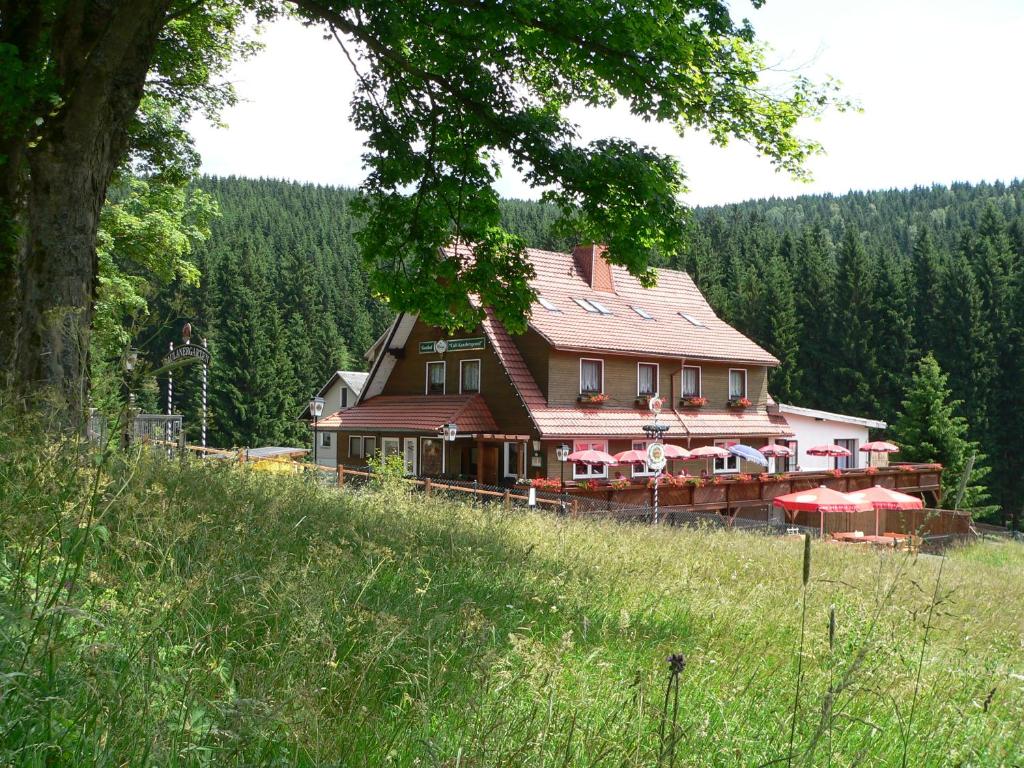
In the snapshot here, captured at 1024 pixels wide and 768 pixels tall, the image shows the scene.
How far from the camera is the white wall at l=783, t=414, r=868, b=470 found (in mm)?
46312

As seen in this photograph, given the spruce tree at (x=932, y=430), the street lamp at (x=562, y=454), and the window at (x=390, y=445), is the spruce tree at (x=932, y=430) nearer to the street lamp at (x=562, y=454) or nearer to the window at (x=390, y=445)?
the street lamp at (x=562, y=454)

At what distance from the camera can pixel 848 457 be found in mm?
49938

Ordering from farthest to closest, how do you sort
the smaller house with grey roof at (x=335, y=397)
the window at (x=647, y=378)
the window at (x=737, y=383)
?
1. the smaller house with grey roof at (x=335, y=397)
2. the window at (x=737, y=383)
3. the window at (x=647, y=378)

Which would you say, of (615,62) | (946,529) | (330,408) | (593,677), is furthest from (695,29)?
(330,408)

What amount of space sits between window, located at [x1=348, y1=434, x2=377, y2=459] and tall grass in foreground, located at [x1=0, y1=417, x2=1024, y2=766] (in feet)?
101

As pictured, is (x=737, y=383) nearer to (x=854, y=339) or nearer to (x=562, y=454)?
(x=562, y=454)

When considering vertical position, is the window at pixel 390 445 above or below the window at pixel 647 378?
below

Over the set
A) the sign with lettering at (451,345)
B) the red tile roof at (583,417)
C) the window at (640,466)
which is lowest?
the window at (640,466)

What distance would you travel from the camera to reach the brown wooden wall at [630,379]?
32969mm

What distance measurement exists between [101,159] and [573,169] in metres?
5.62

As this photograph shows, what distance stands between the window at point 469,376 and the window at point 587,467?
5.14 metres

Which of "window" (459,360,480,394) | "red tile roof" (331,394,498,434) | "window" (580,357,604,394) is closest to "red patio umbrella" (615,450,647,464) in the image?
"window" (580,357,604,394)

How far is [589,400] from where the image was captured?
33.4 metres

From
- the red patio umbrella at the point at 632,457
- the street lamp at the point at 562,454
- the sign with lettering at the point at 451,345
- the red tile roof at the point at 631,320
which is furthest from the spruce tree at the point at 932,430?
the sign with lettering at the point at 451,345
